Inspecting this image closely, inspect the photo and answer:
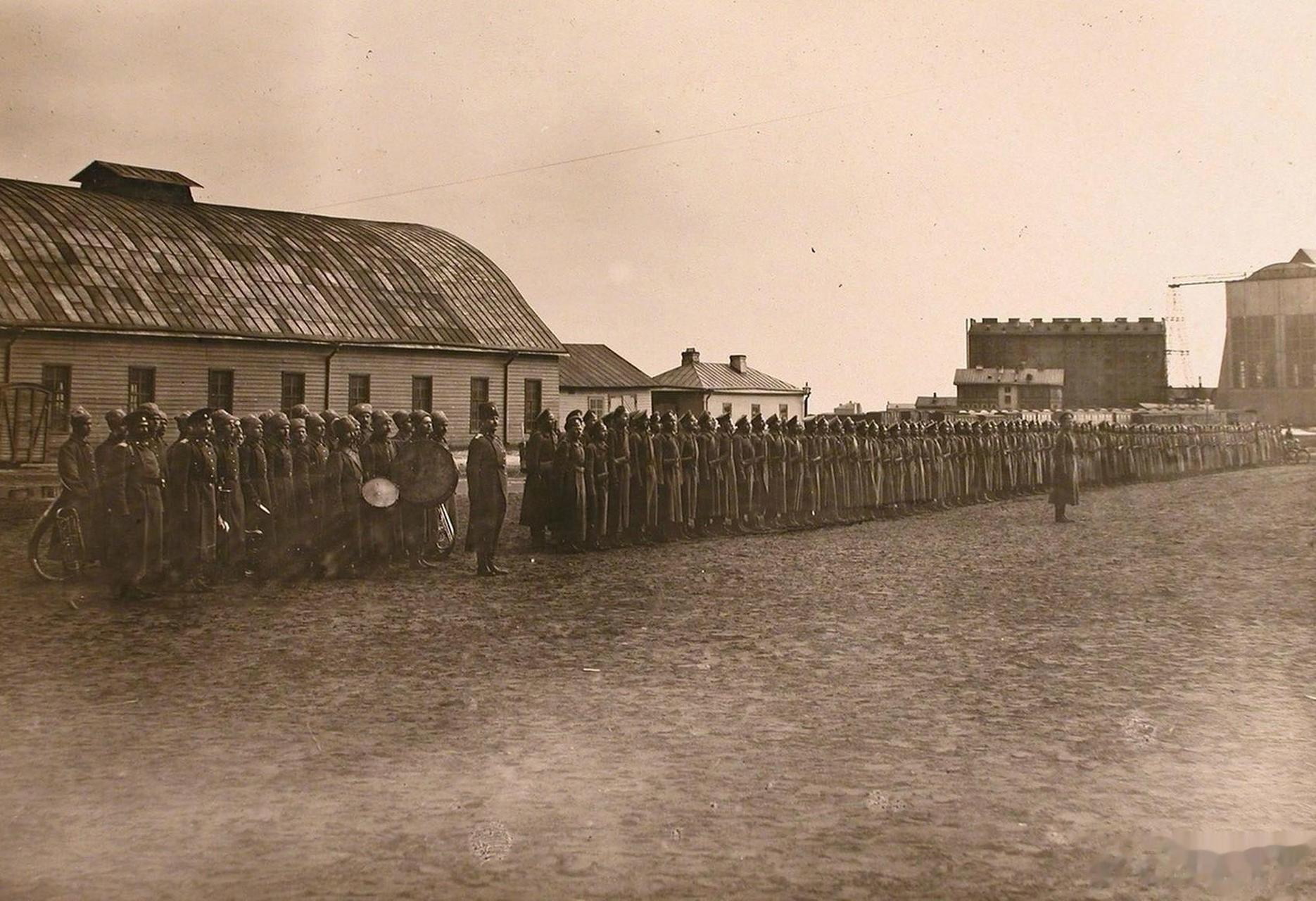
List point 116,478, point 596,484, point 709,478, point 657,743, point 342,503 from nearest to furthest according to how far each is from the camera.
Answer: point 657,743
point 116,478
point 342,503
point 596,484
point 709,478

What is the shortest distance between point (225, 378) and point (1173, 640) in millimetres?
21688

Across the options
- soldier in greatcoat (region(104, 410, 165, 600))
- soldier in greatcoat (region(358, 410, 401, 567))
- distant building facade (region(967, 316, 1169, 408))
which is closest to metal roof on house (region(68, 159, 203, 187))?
soldier in greatcoat (region(358, 410, 401, 567))

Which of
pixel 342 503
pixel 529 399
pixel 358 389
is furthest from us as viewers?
pixel 529 399

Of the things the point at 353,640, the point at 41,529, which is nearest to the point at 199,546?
the point at 41,529

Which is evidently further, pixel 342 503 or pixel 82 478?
pixel 342 503

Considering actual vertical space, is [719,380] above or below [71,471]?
above

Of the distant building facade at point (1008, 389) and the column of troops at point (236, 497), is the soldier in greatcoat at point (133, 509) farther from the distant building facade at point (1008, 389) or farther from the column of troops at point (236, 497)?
the distant building facade at point (1008, 389)

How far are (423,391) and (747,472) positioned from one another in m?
13.9

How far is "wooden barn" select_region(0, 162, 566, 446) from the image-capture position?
22766mm

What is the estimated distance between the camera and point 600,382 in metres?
44.7

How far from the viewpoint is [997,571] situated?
12.8 m

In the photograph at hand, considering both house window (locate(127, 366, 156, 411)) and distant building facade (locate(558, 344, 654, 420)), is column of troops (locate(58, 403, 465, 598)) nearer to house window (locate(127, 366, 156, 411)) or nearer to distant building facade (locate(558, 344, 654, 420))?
house window (locate(127, 366, 156, 411))

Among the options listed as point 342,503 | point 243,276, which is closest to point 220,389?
point 243,276

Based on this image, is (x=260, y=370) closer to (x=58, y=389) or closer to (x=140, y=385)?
(x=140, y=385)
